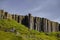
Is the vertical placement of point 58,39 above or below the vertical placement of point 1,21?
below

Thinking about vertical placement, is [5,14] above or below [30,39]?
above

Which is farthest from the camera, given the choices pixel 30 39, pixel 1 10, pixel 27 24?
pixel 27 24

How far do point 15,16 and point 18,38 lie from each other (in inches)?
3845

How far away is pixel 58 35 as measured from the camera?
169 m

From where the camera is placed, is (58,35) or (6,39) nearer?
(6,39)

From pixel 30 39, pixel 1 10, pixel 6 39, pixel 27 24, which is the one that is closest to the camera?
pixel 6 39

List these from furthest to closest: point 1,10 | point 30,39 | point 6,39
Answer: point 1,10 < point 30,39 < point 6,39

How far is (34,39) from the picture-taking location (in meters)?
120

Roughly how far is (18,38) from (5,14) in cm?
8037

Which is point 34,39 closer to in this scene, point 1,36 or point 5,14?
point 1,36

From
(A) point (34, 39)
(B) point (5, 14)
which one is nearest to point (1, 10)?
(B) point (5, 14)

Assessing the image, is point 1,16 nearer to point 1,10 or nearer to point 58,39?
point 1,10

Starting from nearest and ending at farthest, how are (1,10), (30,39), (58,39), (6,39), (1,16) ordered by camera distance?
(6,39), (30,39), (58,39), (1,16), (1,10)

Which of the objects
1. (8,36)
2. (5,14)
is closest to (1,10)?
(5,14)
